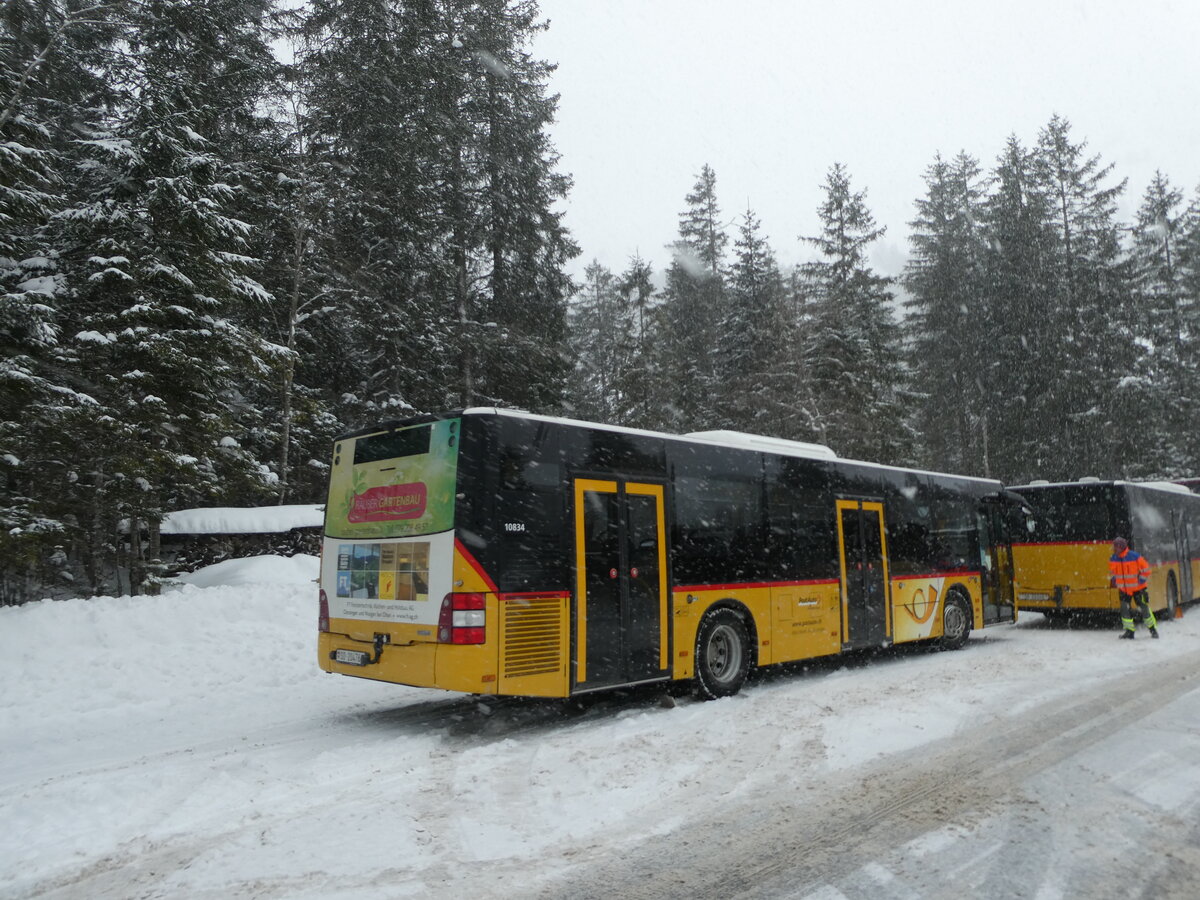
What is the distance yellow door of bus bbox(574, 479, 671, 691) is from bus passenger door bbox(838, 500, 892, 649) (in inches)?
152

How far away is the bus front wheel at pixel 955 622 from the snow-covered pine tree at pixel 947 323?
2733cm

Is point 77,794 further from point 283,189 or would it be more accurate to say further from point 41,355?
point 283,189

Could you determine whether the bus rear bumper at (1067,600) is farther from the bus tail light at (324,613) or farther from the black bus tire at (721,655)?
the bus tail light at (324,613)

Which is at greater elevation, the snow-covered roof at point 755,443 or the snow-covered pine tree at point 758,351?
the snow-covered pine tree at point 758,351

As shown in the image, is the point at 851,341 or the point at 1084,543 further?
the point at 851,341

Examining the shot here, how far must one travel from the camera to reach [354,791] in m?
5.78

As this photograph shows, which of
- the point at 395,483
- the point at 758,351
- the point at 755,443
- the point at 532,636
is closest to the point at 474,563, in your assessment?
the point at 532,636

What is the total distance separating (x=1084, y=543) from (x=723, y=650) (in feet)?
33.7

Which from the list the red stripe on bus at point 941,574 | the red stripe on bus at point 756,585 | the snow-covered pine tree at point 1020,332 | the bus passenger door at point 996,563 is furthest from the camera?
the snow-covered pine tree at point 1020,332

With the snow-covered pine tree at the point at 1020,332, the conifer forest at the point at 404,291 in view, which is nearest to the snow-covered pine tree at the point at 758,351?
the conifer forest at the point at 404,291

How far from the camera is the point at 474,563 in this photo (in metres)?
7.14

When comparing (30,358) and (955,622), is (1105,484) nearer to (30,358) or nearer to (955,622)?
(955,622)

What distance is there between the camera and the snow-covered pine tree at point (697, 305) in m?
41.9

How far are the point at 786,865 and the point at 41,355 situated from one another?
42.6 ft
